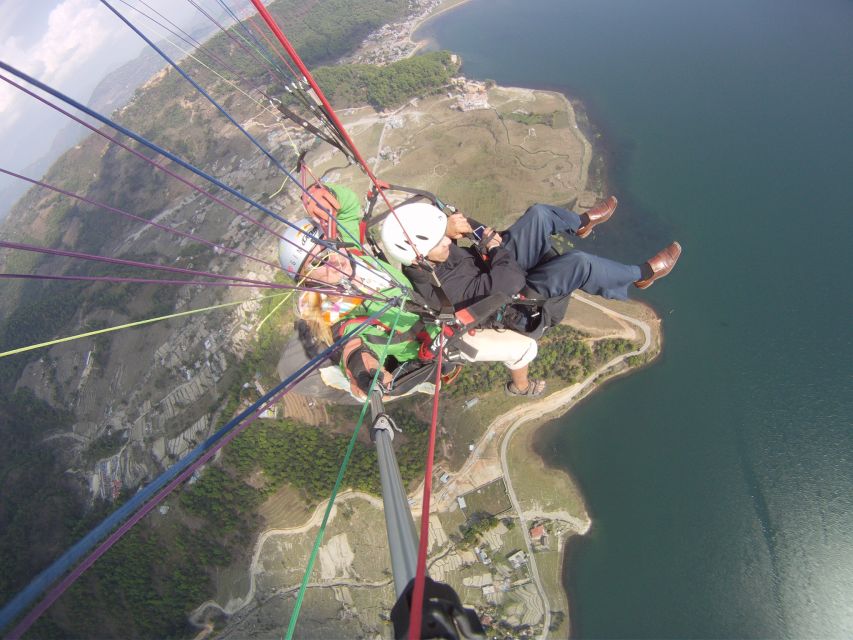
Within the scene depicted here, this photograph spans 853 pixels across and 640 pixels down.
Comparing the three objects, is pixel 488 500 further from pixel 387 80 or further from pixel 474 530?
pixel 387 80

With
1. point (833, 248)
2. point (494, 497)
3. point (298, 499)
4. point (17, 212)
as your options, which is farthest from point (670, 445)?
point (17, 212)

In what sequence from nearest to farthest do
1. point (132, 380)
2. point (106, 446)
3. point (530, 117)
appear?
point (106, 446) < point (132, 380) < point (530, 117)

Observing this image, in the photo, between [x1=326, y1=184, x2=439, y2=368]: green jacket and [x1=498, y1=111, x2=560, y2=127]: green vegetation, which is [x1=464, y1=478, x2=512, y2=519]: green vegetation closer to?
[x1=326, y1=184, x2=439, y2=368]: green jacket

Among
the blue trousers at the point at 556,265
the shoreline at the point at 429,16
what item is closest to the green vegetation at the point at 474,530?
the blue trousers at the point at 556,265

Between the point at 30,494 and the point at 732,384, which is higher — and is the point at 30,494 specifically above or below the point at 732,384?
above

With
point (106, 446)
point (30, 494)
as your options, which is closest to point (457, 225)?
point (106, 446)

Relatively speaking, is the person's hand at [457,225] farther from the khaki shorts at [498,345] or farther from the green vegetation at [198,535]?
the green vegetation at [198,535]

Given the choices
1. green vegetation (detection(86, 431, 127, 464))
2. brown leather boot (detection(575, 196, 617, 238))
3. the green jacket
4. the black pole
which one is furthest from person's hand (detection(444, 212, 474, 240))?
green vegetation (detection(86, 431, 127, 464))
